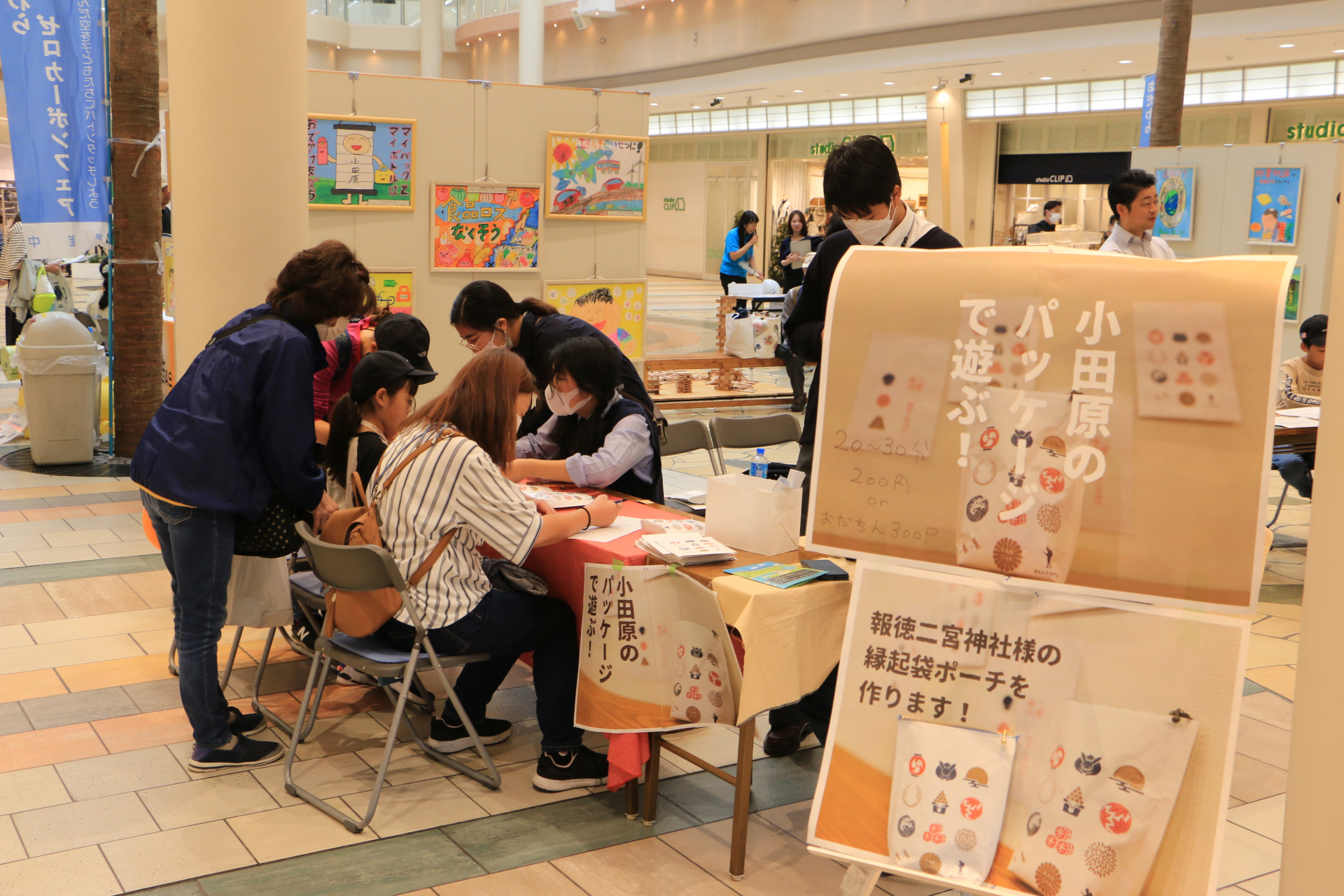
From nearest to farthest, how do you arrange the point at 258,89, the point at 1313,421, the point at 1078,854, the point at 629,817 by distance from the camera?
the point at 1078,854, the point at 629,817, the point at 258,89, the point at 1313,421

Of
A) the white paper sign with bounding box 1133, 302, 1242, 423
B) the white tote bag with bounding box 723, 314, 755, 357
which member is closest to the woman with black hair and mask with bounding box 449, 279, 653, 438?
the white paper sign with bounding box 1133, 302, 1242, 423

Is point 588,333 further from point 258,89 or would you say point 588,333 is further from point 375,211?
point 375,211

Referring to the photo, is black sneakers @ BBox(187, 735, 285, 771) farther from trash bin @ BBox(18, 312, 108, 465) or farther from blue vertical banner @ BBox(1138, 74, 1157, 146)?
blue vertical banner @ BBox(1138, 74, 1157, 146)

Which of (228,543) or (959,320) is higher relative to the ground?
(959,320)

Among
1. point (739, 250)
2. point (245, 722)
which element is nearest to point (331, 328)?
point (245, 722)

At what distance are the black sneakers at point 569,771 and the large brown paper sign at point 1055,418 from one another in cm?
136

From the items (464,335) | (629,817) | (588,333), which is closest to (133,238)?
(464,335)

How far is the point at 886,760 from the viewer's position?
2.22 metres

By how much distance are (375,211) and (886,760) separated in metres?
5.66

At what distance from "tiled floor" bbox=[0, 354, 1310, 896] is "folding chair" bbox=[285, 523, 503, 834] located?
0.05m

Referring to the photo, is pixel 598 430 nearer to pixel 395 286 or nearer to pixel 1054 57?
pixel 395 286

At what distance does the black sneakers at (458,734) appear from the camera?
11.6ft

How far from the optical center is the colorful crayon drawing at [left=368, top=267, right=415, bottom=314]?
7.07 meters

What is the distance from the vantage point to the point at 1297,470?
5.61 metres
